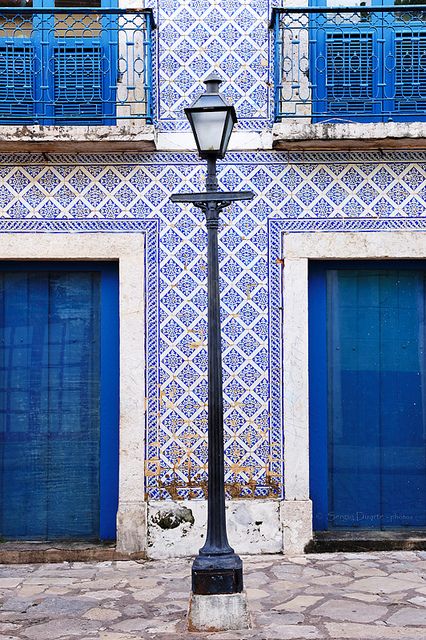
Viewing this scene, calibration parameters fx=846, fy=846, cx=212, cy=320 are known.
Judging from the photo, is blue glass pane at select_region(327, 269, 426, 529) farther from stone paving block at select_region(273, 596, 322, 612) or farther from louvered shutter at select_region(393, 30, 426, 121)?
stone paving block at select_region(273, 596, 322, 612)

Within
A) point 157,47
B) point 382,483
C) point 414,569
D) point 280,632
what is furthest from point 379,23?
point 280,632

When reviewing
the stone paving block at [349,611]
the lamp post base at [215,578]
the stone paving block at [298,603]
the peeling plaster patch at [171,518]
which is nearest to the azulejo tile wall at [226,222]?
the peeling plaster patch at [171,518]

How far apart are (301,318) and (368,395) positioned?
36.2 inches

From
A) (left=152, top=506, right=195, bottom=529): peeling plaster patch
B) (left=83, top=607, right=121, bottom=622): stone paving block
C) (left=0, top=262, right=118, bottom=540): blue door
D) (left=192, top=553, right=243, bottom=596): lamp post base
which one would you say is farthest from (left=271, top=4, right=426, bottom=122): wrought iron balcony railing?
(left=83, top=607, right=121, bottom=622): stone paving block

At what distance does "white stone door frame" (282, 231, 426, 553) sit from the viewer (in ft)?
23.1

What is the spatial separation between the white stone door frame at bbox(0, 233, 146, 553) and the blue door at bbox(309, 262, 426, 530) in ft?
4.84

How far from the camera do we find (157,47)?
23.7 feet

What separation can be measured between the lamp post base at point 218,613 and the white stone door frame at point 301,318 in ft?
6.18

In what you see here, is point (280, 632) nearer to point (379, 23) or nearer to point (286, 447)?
point (286, 447)

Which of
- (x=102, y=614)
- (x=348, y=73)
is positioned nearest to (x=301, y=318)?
(x=348, y=73)

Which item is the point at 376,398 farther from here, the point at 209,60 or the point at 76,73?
the point at 76,73

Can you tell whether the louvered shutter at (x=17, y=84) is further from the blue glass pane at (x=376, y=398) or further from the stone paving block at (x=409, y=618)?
the stone paving block at (x=409, y=618)

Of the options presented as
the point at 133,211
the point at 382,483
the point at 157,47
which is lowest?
the point at 382,483

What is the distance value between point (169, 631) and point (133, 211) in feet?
11.4
